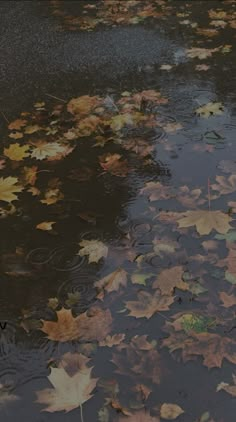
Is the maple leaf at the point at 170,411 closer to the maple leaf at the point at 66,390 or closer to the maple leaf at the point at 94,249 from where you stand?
the maple leaf at the point at 66,390

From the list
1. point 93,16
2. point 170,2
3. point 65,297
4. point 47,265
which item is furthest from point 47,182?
point 170,2

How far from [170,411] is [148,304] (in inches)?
22.9

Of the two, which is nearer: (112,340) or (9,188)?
(112,340)

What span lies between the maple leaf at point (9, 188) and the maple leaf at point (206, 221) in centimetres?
116

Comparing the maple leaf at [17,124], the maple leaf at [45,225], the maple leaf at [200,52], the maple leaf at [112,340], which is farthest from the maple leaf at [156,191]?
the maple leaf at [200,52]

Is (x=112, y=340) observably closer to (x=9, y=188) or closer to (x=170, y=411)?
(x=170, y=411)

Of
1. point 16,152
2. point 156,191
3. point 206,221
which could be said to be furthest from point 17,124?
point 206,221

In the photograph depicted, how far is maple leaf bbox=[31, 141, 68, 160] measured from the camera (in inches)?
149

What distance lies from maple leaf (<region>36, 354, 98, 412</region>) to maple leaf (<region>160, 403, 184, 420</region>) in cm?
32

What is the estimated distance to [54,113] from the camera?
14.2ft

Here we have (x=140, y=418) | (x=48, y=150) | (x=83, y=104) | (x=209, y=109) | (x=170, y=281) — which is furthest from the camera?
(x=83, y=104)

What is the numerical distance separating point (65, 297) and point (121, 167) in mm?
1240

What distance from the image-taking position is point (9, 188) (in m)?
3.46

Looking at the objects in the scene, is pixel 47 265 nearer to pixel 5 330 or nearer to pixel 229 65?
pixel 5 330
